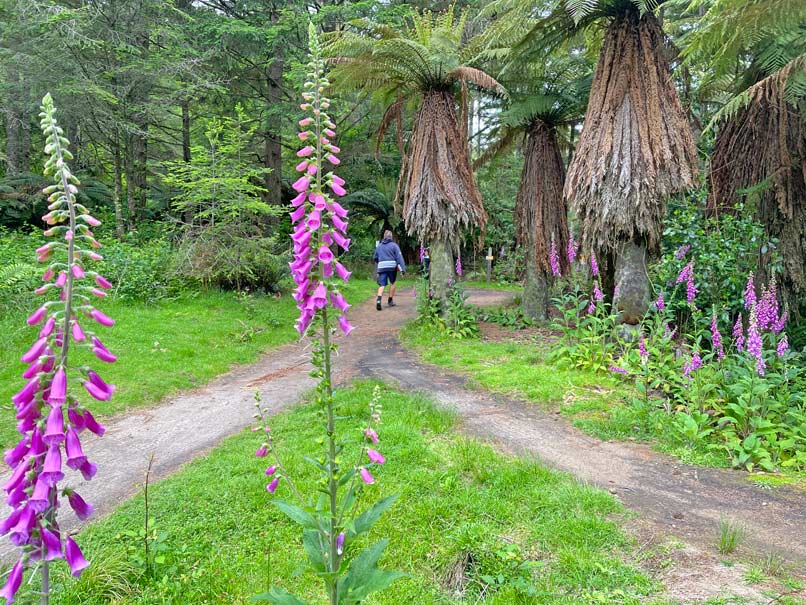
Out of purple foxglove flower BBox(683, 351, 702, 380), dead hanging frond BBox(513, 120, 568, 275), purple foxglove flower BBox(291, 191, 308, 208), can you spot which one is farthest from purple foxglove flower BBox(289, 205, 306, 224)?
dead hanging frond BBox(513, 120, 568, 275)

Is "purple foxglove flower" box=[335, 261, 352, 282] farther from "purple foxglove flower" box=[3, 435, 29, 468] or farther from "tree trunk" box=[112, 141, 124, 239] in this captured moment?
"tree trunk" box=[112, 141, 124, 239]

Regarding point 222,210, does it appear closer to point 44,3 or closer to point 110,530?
point 44,3

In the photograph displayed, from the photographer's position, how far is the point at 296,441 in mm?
4523

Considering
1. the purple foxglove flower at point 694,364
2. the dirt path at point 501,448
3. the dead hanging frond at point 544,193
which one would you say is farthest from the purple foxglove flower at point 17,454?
the dead hanging frond at point 544,193

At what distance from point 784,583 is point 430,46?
26.1 feet

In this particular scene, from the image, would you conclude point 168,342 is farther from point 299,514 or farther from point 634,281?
point 634,281

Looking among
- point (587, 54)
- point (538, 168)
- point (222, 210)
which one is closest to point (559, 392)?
point (538, 168)

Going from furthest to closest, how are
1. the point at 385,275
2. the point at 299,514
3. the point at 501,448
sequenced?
the point at 385,275 → the point at 501,448 → the point at 299,514

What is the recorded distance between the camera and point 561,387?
5891 mm

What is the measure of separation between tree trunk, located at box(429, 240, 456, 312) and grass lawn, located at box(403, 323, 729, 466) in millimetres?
844

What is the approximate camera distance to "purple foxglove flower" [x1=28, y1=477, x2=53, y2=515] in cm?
125

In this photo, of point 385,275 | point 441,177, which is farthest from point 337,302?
point 385,275

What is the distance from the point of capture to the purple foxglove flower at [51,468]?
4.19ft

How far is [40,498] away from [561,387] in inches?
214
